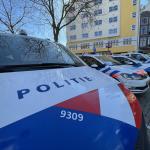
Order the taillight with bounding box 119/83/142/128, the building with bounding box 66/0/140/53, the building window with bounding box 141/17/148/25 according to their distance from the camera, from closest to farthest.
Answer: the taillight with bounding box 119/83/142/128
the building with bounding box 66/0/140/53
the building window with bounding box 141/17/148/25

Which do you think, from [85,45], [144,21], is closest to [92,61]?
[85,45]

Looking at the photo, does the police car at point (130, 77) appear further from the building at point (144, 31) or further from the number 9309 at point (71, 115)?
the building at point (144, 31)

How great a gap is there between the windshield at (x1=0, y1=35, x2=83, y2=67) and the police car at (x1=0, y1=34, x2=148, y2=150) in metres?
0.03

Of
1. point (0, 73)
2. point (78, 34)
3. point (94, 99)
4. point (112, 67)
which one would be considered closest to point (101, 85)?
point (94, 99)

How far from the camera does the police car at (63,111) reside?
1521 mm

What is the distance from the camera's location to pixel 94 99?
2.08 m

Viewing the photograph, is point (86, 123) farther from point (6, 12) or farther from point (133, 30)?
point (133, 30)

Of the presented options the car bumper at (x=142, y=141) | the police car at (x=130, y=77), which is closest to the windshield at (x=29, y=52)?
the car bumper at (x=142, y=141)

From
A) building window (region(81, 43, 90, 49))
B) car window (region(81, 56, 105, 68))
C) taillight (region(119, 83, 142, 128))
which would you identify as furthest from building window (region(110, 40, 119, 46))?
taillight (region(119, 83, 142, 128))

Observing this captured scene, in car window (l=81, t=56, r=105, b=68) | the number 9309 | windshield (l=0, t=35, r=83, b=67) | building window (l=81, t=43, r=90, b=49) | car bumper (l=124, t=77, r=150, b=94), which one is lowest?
building window (l=81, t=43, r=90, b=49)

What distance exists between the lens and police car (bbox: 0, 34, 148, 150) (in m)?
1.52

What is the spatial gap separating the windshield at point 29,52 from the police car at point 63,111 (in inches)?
1.3

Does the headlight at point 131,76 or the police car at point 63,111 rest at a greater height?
the police car at point 63,111

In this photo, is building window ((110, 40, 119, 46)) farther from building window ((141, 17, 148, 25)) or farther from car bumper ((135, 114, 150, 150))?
car bumper ((135, 114, 150, 150))
